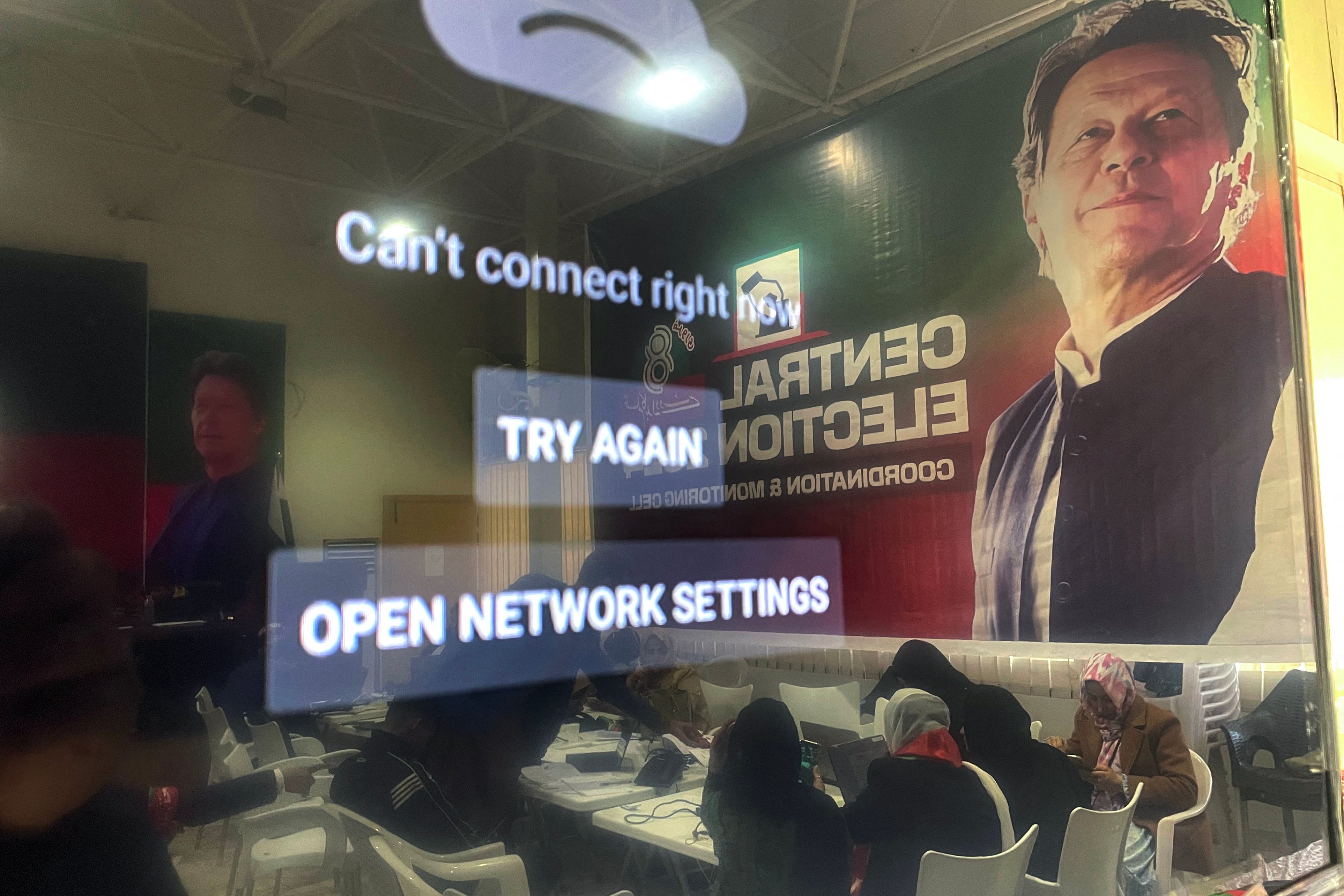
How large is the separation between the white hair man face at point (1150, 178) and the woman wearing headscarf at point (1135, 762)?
74 centimetres

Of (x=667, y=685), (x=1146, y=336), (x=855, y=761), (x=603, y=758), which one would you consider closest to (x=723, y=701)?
(x=667, y=685)

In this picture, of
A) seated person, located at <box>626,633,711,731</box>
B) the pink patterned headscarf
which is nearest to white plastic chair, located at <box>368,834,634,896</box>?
seated person, located at <box>626,633,711,731</box>

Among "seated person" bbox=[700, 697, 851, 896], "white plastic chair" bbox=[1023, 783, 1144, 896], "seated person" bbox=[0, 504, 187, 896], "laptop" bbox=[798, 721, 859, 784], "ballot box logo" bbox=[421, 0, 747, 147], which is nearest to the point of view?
"seated person" bbox=[0, 504, 187, 896]

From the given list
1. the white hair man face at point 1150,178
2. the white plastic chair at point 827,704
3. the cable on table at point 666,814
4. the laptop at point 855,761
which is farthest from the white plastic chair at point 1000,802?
the white hair man face at point 1150,178

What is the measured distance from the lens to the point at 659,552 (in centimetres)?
108

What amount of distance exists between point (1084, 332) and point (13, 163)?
188 centimetres

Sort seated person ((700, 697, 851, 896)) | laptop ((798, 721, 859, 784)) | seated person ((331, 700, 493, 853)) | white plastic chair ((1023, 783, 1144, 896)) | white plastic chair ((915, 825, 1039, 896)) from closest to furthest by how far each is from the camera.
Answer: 1. seated person ((331, 700, 493, 853))
2. seated person ((700, 697, 851, 896))
3. laptop ((798, 721, 859, 784))
4. white plastic chair ((915, 825, 1039, 896))
5. white plastic chair ((1023, 783, 1144, 896))

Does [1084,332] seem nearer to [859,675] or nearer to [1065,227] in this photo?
[1065,227]

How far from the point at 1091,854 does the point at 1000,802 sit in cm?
34

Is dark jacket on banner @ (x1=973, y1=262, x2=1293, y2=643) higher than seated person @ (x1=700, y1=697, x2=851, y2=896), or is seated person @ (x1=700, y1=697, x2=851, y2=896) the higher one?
dark jacket on banner @ (x1=973, y1=262, x2=1293, y2=643)

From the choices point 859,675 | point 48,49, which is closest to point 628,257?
point 48,49

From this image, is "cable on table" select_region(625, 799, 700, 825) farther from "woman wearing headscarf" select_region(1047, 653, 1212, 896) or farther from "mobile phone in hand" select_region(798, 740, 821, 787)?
"woman wearing headscarf" select_region(1047, 653, 1212, 896)

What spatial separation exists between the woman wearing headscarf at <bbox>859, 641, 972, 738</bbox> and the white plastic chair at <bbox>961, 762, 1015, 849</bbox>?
119mm

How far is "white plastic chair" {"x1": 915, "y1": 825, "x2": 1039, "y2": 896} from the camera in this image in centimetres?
142
